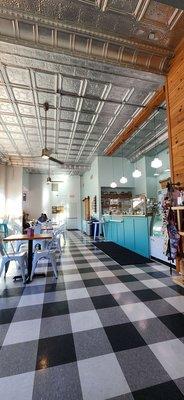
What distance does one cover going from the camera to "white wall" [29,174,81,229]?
15195mm

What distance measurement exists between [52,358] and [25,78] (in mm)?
5341

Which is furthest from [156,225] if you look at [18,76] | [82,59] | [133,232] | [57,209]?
[57,209]

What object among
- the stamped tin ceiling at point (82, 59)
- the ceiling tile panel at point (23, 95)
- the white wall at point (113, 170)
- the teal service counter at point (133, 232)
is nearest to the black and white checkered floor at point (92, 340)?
the teal service counter at point (133, 232)

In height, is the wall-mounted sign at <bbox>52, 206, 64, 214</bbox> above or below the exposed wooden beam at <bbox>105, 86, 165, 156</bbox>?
below

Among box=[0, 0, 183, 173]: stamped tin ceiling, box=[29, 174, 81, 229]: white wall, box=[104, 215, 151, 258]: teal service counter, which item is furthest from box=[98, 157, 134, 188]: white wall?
box=[29, 174, 81, 229]: white wall

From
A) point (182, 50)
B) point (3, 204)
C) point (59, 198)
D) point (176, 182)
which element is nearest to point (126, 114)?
point (182, 50)

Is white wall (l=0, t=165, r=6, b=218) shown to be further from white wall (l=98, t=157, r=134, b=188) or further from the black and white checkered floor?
the black and white checkered floor

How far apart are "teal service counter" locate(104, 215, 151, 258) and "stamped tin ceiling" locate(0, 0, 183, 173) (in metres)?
3.41

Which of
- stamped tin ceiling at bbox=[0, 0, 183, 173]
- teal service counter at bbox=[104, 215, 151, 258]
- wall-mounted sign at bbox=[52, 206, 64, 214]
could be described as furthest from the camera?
wall-mounted sign at bbox=[52, 206, 64, 214]

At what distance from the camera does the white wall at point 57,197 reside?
15195 mm

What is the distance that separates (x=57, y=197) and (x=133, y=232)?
10196mm

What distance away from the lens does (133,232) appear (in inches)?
251

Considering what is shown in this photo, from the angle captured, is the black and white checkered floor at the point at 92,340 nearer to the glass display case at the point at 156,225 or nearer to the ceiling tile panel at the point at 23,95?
the glass display case at the point at 156,225

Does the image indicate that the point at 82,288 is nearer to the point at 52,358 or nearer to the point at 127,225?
the point at 52,358
